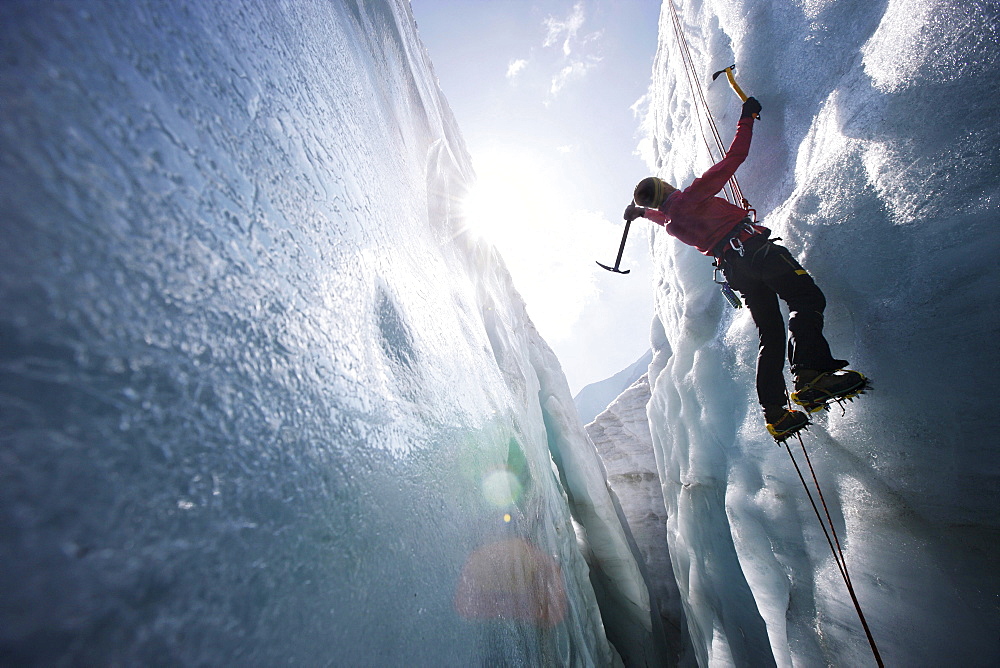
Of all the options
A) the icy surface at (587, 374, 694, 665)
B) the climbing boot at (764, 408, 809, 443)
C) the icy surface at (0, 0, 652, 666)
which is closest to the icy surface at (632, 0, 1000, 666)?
the climbing boot at (764, 408, 809, 443)

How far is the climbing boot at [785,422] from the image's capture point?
2.10 m

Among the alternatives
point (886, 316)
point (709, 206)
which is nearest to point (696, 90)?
point (709, 206)

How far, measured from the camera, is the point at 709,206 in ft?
8.06

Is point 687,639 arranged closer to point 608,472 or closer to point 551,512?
point 608,472

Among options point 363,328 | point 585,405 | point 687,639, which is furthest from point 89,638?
point 585,405

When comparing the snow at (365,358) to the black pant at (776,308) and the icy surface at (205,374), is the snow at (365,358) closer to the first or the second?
the icy surface at (205,374)

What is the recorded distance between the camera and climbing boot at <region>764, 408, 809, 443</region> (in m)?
2.10

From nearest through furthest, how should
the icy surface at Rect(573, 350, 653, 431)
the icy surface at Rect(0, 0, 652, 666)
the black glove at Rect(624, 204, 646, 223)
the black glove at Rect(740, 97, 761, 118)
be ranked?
1. the icy surface at Rect(0, 0, 652, 666)
2. the black glove at Rect(740, 97, 761, 118)
3. the black glove at Rect(624, 204, 646, 223)
4. the icy surface at Rect(573, 350, 653, 431)

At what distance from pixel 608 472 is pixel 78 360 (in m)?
13.0

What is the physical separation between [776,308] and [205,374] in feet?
9.02

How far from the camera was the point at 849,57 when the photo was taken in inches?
90.2

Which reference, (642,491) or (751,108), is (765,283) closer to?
(751,108)

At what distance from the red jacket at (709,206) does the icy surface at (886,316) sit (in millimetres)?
511

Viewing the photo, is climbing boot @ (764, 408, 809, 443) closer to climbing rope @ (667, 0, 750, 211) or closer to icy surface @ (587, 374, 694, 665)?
climbing rope @ (667, 0, 750, 211)
